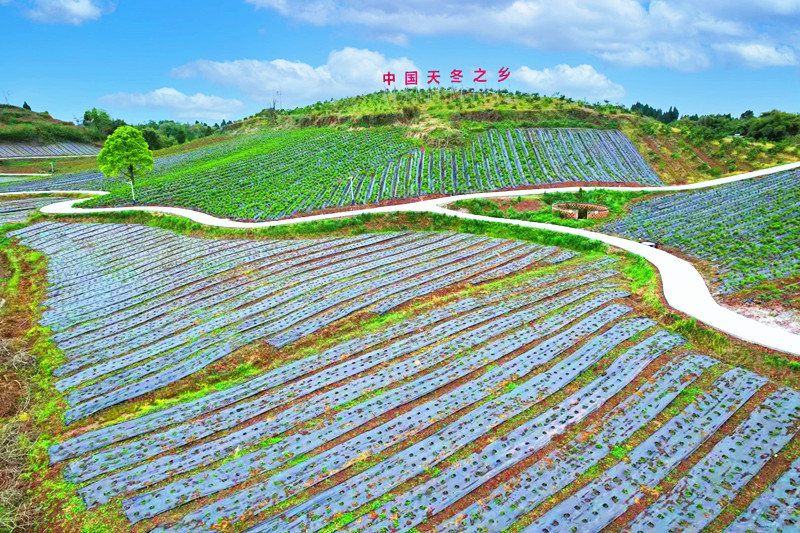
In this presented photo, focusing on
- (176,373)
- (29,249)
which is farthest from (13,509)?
(29,249)

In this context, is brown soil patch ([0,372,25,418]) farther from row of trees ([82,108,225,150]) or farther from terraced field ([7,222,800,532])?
row of trees ([82,108,225,150])

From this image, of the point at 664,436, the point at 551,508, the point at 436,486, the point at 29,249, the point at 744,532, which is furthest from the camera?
the point at 29,249

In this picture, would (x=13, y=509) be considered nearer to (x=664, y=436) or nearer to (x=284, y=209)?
(x=664, y=436)

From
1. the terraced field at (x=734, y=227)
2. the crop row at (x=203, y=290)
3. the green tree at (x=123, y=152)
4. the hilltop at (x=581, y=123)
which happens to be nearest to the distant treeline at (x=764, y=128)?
the hilltop at (x=581, y=123)

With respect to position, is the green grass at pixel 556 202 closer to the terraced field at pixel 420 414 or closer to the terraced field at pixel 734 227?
the terraced field at pixel 734 227

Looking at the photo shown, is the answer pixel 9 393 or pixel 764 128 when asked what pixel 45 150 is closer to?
pixel 9 393

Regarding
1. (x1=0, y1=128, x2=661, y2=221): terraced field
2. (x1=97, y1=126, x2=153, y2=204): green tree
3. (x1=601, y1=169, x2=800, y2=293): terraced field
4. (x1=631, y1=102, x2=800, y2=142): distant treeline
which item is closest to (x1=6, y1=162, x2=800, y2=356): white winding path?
→ (x1=601, y1=169, x2=800, y2=293): terraced field
